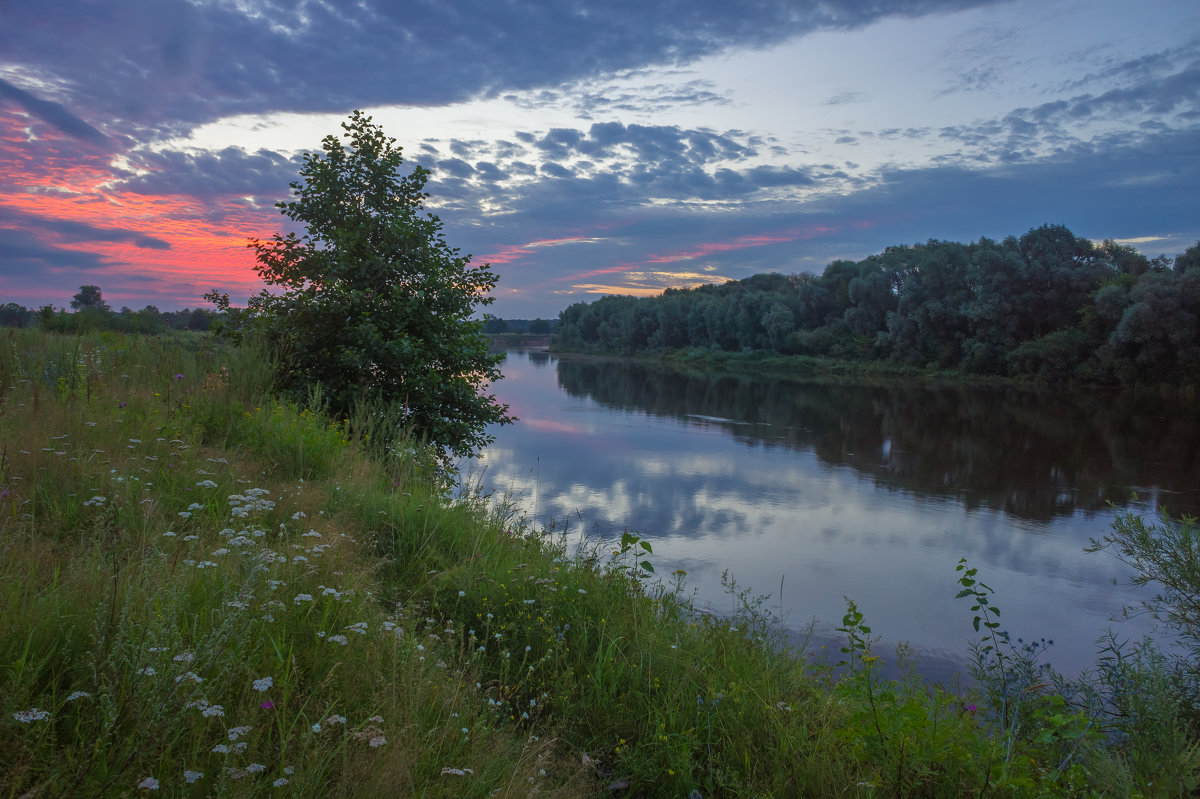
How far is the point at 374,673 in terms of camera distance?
2684 millimetres

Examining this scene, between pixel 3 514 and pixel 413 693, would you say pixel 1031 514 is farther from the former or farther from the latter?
pixel 3 514

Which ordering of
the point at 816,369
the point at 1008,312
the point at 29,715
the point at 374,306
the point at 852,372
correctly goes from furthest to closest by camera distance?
the point at 816,369
the point at 852,372
the point at 1008,312
the point at 374,306
the point at 29,715

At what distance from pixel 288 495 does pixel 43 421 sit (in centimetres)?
193

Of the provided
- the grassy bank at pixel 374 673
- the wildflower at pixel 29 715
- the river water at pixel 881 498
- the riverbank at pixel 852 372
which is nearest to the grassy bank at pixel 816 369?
the riverbank at pixel 852 372

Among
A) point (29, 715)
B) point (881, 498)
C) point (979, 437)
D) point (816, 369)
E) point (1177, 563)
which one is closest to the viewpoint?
point (29, 715)

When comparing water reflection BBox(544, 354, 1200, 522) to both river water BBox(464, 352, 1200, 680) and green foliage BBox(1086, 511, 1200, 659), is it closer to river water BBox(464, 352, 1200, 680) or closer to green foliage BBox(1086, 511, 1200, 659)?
river water BBox(464, 352, 1200, 680)

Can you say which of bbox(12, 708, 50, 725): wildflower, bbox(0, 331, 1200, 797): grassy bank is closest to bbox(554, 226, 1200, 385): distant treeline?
bbox(0, 331, 1200, 797): grassy bank

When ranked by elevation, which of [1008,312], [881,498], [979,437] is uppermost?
[1008,312]

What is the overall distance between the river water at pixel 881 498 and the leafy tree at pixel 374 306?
203cm

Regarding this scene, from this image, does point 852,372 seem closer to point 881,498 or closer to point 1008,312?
point 1008,312

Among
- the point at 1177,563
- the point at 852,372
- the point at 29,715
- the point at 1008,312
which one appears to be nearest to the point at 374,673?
the point at 29,715

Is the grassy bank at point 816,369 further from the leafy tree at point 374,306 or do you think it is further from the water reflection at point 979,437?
→ the leafy tree at point 374,306

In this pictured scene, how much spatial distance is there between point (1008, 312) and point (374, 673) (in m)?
49.7

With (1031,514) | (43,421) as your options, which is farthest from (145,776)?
(1031,514)
